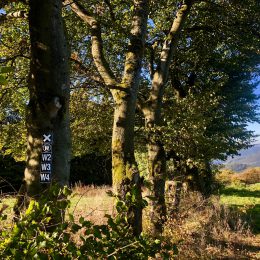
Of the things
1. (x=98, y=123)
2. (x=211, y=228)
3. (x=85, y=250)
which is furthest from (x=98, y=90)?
(x=85, y=250)

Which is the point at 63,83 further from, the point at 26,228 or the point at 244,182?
the point at 244,182

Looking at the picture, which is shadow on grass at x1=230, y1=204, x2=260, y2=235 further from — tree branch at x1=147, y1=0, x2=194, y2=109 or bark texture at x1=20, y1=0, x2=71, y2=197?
bark texture at x1=20, y1=0, x2=71, y2=197

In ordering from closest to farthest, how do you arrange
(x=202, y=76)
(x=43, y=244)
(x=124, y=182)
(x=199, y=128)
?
(x=43, y=244) < (x=124, y=182) < (x=199, y=128) < (x=202, y=76)

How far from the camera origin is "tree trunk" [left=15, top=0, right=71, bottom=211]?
426 cm

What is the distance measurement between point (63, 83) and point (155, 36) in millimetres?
10205

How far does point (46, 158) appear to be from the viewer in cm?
421

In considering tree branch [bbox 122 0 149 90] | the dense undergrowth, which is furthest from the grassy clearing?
tree branch [bbox 122 0 149 90]

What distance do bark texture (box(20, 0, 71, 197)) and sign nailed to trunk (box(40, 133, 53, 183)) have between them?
0.05 m

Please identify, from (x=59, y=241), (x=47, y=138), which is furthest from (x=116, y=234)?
(x=47, y=138)

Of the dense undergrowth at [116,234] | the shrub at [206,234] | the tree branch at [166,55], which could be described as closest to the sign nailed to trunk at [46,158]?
the dense undergrowth at [116,234]

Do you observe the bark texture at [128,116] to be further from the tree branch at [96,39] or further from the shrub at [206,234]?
the shrub at [206,234]

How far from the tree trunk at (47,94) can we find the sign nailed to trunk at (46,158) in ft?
0.14

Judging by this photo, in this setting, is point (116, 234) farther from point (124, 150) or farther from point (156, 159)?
point (156, 159)

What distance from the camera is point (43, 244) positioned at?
247cm
